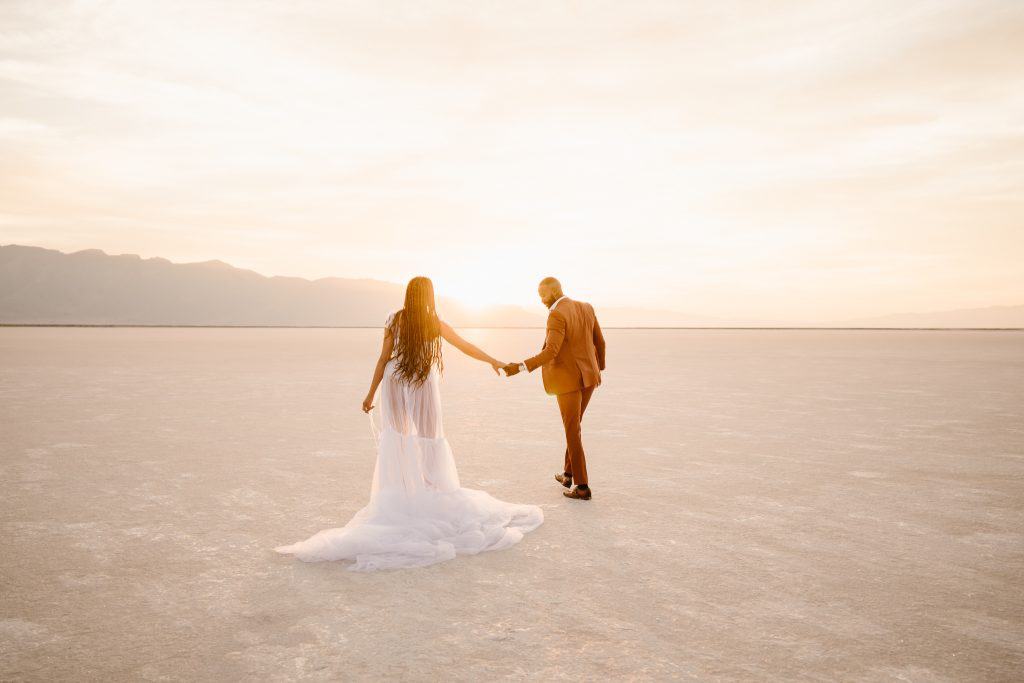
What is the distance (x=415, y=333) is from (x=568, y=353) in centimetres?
198

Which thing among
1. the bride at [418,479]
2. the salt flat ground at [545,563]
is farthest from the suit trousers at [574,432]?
the bride at [418,479]

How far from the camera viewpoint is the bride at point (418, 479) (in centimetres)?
519

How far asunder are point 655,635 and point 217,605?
2.65m

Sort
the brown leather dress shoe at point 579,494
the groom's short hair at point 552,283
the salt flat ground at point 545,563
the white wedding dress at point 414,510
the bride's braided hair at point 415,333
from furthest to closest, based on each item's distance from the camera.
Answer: the groom's short hair at point 552,283
the brown leather dress shoe at point 579,494
the bride's braided hair at point 415,333
the white wedding dress at point 414,510
the salt flat ground at point 545,563

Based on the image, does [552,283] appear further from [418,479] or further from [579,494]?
[418,479]

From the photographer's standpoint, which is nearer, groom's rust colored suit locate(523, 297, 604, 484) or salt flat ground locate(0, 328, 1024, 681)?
salt flat ground locate(0, 328, 1024, 681)

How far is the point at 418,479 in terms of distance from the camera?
18.4ft

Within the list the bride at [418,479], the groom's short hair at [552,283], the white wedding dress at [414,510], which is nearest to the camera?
the white wedding dress at [414,510]

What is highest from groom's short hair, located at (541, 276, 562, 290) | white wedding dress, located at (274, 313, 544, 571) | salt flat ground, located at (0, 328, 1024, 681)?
groom's short hair, located at (541, 276, 562, 290)

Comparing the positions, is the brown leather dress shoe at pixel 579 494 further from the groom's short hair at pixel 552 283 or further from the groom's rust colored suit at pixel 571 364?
the groom's short hair at pixel 552 283

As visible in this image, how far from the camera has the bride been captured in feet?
17.0

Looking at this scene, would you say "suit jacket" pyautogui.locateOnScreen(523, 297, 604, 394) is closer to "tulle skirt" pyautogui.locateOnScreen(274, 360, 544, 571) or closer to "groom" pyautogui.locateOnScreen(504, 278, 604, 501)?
"groom" pyautogui.locateOnScreen(504, 278, 604, 501)

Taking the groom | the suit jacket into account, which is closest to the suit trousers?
the groom

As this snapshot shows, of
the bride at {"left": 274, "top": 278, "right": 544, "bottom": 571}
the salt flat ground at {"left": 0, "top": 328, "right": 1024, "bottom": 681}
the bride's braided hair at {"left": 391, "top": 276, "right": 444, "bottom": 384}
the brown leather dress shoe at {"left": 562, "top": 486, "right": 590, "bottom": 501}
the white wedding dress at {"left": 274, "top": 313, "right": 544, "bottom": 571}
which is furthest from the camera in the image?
the brown leather dress shoe at {"left": 562, "top": 486, "right": 590, "bottom": 501}
